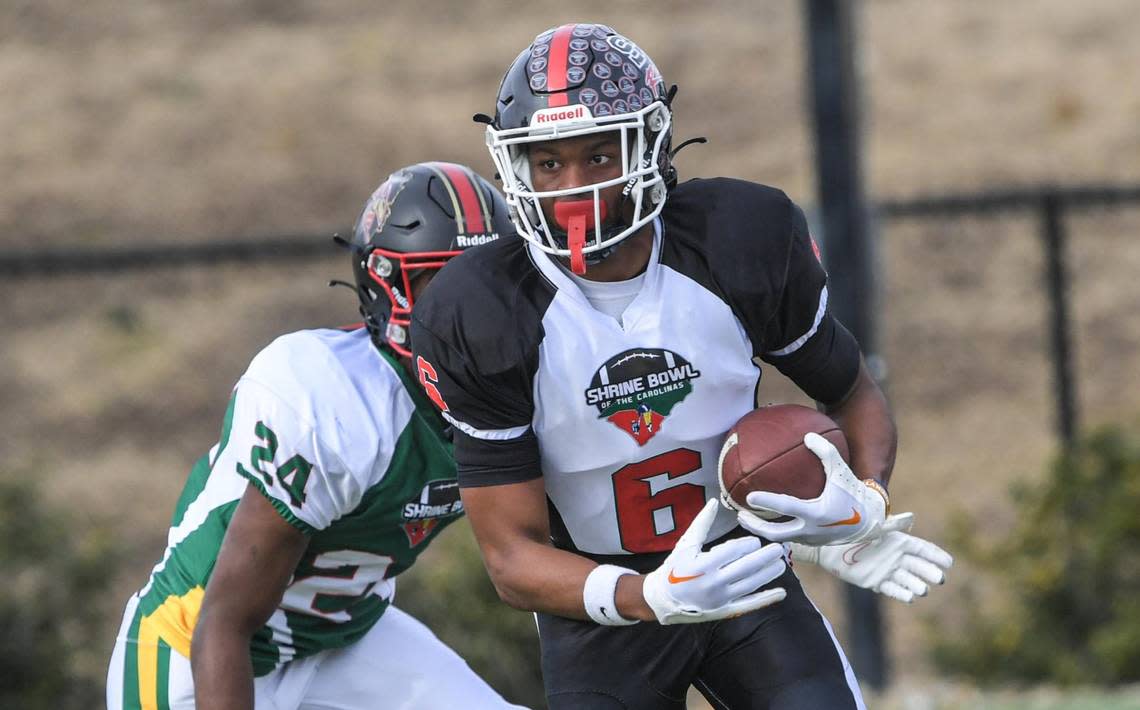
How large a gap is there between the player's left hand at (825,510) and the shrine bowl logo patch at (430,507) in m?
0.83

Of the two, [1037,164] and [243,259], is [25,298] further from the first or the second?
[1037,164]

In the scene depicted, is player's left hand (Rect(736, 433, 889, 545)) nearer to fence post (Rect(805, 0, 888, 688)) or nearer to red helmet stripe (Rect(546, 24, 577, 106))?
red helmet stripe (Rect(546, 24, 577, 106))

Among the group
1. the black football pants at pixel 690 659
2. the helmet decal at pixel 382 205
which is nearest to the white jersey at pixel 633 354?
the black football pants at pixel 690 659

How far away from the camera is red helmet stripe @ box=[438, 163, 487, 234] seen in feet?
12.6

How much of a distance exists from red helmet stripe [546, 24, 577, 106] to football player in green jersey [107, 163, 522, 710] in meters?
0.62

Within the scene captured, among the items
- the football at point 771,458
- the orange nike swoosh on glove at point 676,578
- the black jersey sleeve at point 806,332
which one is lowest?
the orange nike swoosh on glove at point 676,578

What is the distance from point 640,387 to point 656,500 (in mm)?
274

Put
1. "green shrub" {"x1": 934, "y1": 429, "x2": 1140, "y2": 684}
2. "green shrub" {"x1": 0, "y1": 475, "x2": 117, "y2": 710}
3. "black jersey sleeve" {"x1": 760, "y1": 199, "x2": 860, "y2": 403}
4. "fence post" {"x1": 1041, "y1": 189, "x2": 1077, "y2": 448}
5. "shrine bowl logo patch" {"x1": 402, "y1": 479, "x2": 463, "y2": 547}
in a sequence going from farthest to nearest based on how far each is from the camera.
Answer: "fence post" {"x1": 1041, "y1": 189, "x2": 1077, "y2": 448} → "green shrub" {"x1": 934, "y1": 429, "x2": 1140, "y2": 684} → "green shrub" {"x1": 0, "y1": 475, "x2": 117, "y2": 710} → "shrine bowl logo patch" {"x1": 402, "y1": 479, "x2": 463, "y2": 547} → "black jersey sleeve" {"x1": 760, "y1": 199, "x2": 860, "y2": 403}

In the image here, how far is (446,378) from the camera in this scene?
3254 mm

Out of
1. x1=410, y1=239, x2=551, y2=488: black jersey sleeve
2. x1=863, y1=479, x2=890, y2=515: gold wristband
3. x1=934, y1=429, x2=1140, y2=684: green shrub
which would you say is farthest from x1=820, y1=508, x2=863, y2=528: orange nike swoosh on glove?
x1=934, y1=429, x2=1140, y2=684: green shrub

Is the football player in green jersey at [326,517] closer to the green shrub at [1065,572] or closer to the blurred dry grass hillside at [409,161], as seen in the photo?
the green shrub at [1065,572]

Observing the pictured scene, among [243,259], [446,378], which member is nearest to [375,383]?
[446,378]

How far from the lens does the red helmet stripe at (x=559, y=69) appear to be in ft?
10.7

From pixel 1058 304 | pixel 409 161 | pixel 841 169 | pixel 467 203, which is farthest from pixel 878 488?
pixel 409 161
